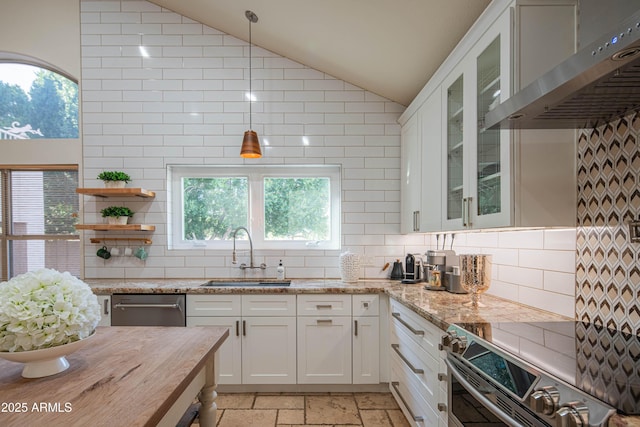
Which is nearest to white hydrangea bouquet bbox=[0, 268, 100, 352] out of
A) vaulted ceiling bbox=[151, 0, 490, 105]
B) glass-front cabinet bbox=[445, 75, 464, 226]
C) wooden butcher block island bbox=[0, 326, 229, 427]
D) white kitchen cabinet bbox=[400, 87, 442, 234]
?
wooden butcher block island bbox=[0, 326, 229, 427]

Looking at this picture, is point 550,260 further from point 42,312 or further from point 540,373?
point 42,312

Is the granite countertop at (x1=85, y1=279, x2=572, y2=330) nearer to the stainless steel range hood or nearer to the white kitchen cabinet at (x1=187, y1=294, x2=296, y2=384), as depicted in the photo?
the white kitchen cabinet at (x1=187, y1=294, x2=296, y2=384)

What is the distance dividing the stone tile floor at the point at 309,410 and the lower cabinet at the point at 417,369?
15 centimetres

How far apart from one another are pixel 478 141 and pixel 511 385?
1.12m

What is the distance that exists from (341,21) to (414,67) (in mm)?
619

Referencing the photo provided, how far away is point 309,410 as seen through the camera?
7.66 feet

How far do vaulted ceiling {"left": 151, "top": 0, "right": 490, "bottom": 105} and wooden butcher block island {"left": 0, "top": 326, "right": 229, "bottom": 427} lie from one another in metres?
2.06

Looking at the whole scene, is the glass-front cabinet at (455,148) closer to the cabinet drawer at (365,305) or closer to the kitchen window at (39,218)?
the cabinet drawer at (365,305)

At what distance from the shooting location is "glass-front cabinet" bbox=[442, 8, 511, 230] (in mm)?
1450

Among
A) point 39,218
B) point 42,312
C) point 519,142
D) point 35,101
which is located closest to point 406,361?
point 519,142

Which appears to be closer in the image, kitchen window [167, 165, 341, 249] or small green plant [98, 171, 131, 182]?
small green plant [98, 171, 131, 182]

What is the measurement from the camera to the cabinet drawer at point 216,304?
2.54 meters

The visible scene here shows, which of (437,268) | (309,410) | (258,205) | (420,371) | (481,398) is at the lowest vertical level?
(309,410)

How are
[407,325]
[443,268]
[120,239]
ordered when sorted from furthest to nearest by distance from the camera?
[120,239], [443,268], [407,325]
